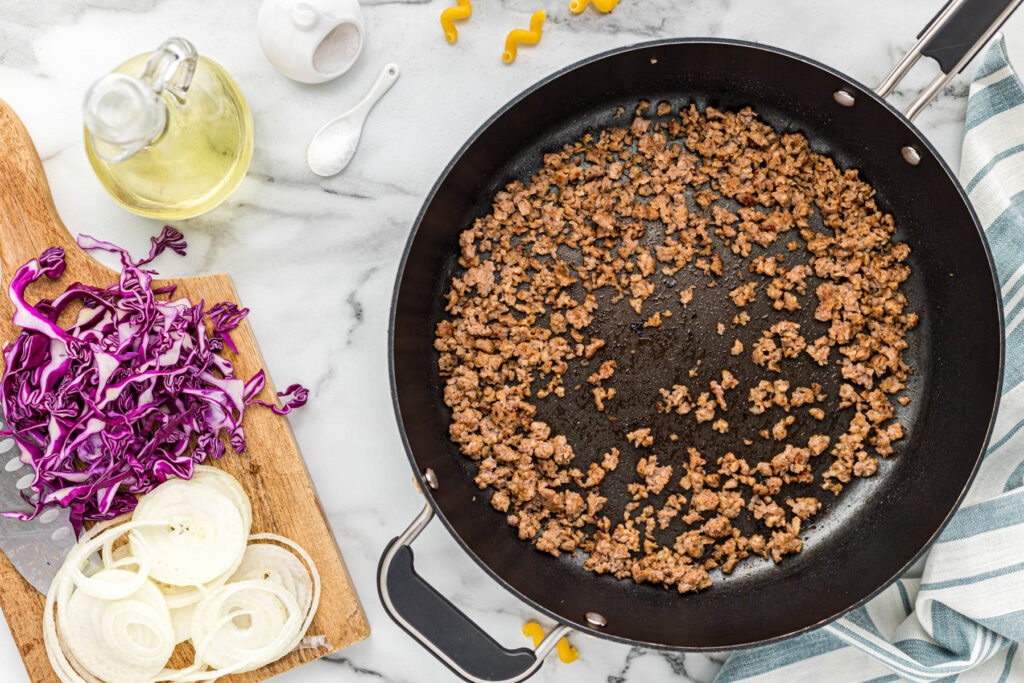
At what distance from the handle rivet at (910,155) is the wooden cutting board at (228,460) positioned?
121 cm

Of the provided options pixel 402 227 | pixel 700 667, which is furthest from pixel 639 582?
pixel 402 227

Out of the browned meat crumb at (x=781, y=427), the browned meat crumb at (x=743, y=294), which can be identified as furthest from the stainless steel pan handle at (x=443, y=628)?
the browned meat crumb at (x=743, y=294)

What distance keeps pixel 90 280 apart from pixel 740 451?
1210 millimetres

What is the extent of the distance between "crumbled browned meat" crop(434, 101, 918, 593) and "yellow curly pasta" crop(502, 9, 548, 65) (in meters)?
0.20

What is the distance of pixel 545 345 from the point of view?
4.84 ft

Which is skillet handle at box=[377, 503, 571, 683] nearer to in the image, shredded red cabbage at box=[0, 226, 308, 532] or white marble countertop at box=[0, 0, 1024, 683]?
white marble countertop at box=[0, 0, 1024, 683]

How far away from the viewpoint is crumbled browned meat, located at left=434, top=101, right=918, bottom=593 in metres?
1.46

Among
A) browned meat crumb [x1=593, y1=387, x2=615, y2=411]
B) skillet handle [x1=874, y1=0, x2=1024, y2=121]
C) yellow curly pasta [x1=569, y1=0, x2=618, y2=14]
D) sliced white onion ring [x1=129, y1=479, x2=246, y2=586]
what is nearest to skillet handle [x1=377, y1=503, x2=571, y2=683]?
sliced white onion ring [x1=129, y1=479, x2=246, y2=586]

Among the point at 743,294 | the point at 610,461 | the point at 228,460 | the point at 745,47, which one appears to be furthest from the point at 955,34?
the point at 228,460

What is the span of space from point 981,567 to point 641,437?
2.07ft

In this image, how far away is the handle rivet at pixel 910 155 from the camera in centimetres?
139

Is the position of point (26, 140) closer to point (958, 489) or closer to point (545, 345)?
point (545, 345)

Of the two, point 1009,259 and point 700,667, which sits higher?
point 1009,259

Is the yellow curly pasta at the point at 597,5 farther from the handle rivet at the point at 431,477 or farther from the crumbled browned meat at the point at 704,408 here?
the handle rivet at the point at 431,477
